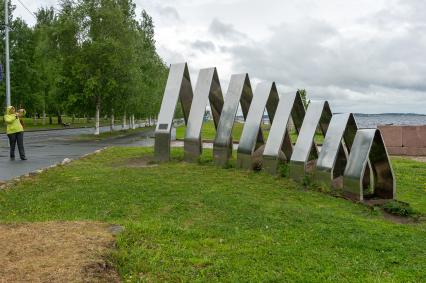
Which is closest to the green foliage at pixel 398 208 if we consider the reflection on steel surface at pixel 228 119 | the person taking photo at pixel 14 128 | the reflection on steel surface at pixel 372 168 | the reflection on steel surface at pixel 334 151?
the reflection on steel surface at pixel 372 168

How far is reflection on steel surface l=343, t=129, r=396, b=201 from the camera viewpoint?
907cm

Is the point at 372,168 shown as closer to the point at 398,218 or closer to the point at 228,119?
the point at 398,218

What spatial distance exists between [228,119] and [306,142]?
2.72m

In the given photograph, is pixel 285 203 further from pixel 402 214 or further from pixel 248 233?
pixel 248 233

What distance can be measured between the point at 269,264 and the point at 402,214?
14.1 ft

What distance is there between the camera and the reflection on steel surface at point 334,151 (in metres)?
9.84

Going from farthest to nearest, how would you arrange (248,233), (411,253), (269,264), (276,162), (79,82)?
(79,82), (276,162), (248,233), (411,253), (269,264)

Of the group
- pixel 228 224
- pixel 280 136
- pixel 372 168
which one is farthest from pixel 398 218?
pixel 280 136

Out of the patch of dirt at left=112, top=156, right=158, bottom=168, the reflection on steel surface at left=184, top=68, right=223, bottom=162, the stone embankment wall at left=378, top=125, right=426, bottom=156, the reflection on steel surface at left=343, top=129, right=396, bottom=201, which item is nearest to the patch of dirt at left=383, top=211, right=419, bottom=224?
the reflection on steel surface at left=343, top=129, right=396, bottom=201

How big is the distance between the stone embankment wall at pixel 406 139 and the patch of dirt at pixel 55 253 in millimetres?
18585

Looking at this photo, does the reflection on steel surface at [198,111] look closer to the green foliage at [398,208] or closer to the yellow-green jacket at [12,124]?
the yellow-green jacket at [12,124]

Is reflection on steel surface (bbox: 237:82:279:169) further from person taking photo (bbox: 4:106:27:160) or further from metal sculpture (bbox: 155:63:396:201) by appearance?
person taking photo (bbox: 4:106:27:160)

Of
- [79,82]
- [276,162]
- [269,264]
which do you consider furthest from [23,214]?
[79,82]

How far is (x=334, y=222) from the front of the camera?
6.99m
